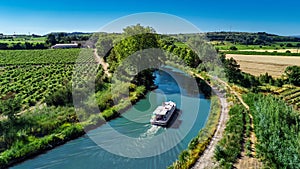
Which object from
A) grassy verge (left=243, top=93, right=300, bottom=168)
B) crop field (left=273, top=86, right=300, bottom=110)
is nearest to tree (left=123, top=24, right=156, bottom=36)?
crop field (left=273, top=86, right=300, bottom=110)

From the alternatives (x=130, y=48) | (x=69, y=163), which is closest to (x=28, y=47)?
(x=130, y=48)

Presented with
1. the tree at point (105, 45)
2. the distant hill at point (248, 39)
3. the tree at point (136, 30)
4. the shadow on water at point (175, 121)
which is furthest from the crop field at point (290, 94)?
the distant hill at point (248, 39)

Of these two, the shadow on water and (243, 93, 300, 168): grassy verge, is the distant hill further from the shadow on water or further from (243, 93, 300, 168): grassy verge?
(243, 93, 300, 168): grassy verge

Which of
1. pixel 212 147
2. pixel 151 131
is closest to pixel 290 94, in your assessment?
pixel 212 147

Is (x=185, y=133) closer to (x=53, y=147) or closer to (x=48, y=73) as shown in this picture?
(x=53, y=147)

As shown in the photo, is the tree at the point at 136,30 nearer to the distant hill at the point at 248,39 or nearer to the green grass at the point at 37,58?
the green grass at the point at 37,58

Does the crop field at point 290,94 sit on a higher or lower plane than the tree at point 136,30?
lower

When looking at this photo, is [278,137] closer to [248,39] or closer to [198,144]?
[198,144]

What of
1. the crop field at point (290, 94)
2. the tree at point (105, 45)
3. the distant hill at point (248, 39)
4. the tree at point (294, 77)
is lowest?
the crop field at point (290, 94)
